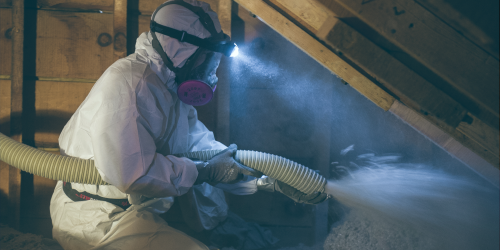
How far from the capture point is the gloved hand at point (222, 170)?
171cm

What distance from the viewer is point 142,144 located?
1.47 meters

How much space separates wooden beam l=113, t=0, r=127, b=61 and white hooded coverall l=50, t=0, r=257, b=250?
21.3 inches

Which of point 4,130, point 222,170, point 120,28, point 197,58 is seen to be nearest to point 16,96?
point 4,130

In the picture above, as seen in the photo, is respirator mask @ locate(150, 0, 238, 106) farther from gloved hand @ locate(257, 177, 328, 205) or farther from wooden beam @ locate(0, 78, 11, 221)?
wooden beam @ locate(0, 78, 11, 221)

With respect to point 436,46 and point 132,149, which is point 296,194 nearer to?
point 132,149

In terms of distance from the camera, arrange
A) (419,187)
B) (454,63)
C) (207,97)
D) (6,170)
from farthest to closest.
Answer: (6,170) → (419,187) → (207,97) → (454,63)

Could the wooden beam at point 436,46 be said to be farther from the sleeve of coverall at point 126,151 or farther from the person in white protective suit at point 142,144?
the sleeve of coverall at point 126,151

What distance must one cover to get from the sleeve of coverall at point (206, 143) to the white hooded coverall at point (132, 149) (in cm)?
30

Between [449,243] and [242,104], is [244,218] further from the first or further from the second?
[449,243]

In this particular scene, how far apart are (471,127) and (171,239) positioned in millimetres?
1684

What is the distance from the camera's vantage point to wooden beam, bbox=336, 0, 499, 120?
0.88 m

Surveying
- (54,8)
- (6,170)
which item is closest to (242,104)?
(54,8)

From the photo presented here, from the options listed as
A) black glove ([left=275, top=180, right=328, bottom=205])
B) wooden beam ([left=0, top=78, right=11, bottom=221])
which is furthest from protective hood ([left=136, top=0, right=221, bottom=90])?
wooden beam ([left=0, top=78, right=11, bottom=221])

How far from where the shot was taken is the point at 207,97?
68.6 inches
